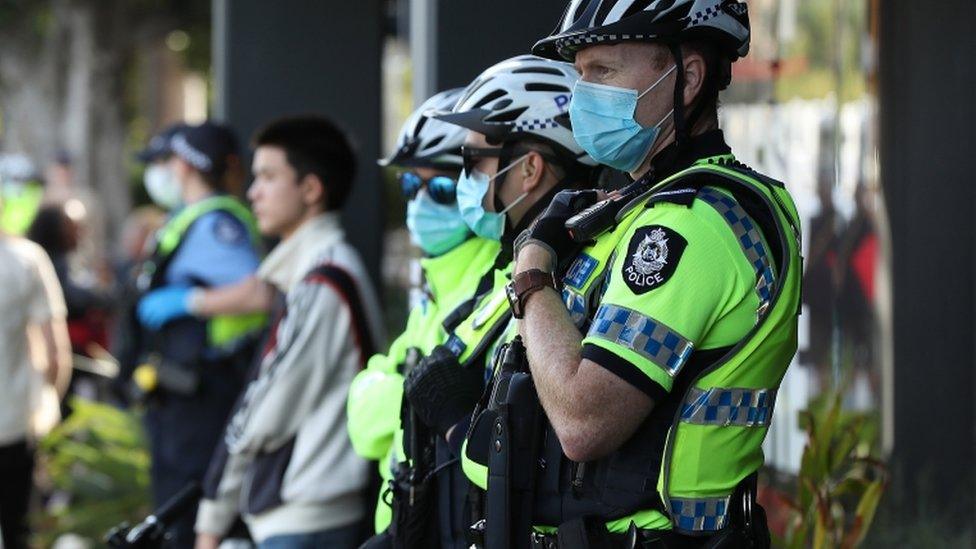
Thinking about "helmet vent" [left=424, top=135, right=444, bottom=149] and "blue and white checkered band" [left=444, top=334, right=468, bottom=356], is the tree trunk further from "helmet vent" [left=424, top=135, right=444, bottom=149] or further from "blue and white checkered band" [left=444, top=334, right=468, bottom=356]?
"blue and white checkered band" [left=444, top=334, right=468, bottom=356]

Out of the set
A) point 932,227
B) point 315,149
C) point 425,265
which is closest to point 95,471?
point 315,149

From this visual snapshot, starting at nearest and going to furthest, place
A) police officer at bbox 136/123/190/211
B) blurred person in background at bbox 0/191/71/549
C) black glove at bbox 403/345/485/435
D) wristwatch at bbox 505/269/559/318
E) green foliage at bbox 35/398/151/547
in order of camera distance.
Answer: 1. wristwatch at bbox 505/269/559/318
2. black glove at bbox 403/345/485/435
3. blurred person in background at bbox 0/191/71/549
4. police officer at bbox 136/123/190/211
5. green foliage at bbox 35/398/151/547

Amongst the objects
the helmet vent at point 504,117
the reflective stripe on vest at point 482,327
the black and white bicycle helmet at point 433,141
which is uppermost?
the helmet vent at point 504,117

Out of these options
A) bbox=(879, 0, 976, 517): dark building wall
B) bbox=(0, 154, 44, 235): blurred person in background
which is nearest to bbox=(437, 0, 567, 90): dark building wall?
bbox=(879, 0, 976, 517): dark building wall

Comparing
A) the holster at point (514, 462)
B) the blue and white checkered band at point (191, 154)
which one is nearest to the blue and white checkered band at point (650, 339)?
the holster at point (514, 462)

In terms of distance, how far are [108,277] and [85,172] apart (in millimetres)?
5895

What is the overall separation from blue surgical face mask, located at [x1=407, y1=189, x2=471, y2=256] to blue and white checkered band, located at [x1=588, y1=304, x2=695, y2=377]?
132 centimetres

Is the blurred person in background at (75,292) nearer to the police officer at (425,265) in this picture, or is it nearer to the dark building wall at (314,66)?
the dark building wall at (314,66)

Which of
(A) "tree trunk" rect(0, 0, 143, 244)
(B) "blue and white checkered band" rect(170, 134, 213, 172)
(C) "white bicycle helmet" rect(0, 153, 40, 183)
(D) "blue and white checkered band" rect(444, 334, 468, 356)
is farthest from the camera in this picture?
(A) "tree trunk" rect(0, 0, 143, 244)

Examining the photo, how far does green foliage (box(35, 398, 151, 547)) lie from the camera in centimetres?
792

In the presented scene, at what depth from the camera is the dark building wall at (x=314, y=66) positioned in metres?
7.59

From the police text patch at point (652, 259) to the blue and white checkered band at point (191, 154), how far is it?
13.5 ft

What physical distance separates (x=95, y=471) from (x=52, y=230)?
6.01ft

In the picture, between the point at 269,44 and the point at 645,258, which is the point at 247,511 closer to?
Answer: the point at 645,258
